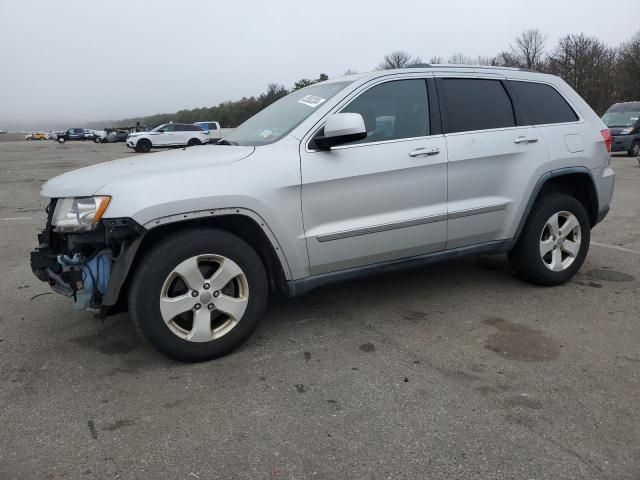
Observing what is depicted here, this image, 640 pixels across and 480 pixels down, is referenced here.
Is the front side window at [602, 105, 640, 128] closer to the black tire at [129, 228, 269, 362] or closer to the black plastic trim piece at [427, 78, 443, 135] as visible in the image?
the black plastic trim piece at [427, 78, 443, 135]

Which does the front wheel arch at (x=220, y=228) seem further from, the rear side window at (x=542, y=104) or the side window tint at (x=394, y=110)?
the rear side window at (x=542, y=104)

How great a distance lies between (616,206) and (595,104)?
43970 mm

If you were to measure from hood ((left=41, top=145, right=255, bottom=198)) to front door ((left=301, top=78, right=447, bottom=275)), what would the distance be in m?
0.53

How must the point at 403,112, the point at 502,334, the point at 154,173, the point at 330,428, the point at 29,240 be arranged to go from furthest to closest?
1. the point at 29,240
2. the point at 403,112
3. the point at 502,334
4. the point at 154,173
5. the point at 330,428

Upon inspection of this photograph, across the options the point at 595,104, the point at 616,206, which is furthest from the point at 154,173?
the point at 595,104

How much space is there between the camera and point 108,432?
263 cm

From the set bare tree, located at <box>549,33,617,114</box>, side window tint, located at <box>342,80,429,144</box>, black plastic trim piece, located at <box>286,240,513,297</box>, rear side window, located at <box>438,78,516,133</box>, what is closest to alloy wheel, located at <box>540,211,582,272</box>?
black plastic trim piece, located at <box>286,240,513,297</box>

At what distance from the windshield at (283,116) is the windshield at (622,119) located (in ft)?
62.9

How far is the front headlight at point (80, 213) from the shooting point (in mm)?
3029

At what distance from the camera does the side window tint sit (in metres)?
3.80

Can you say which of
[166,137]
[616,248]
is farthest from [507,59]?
[616,248]

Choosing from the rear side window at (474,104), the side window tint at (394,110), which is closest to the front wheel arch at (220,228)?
the side window tint at (394,110)

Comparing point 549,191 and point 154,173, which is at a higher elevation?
point 154,173

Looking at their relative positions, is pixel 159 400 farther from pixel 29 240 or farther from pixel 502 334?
pixel 29 240
